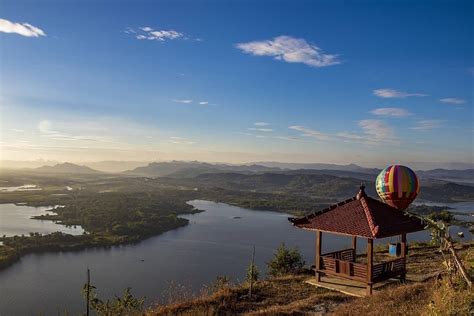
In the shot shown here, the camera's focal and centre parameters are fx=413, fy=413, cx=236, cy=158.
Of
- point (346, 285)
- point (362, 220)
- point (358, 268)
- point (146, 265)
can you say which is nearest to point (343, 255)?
point (346, 285)

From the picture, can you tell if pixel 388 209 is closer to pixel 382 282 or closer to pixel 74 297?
pixel 382 282

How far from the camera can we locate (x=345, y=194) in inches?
7037

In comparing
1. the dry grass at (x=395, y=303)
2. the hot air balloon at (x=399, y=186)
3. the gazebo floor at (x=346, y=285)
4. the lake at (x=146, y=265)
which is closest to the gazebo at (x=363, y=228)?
the gazebo floor at (x=346, y=285)

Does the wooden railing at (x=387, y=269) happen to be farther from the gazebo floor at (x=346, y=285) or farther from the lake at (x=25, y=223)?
the lake at (x=25, y=223)

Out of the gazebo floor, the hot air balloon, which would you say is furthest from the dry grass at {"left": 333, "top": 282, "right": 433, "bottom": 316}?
the hot air balloon

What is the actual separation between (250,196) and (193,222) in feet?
216

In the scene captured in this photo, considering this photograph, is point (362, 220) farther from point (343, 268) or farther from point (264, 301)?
point (264, 301)

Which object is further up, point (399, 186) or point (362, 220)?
point (399, 186)

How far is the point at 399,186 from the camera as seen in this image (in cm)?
1652

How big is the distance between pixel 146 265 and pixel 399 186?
52.5 meters

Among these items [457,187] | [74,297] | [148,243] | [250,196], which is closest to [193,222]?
[148,243]

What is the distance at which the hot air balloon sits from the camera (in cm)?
1655

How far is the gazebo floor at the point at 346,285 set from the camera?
37.8 ft

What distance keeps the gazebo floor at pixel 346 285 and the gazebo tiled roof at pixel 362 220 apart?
1.62 m
